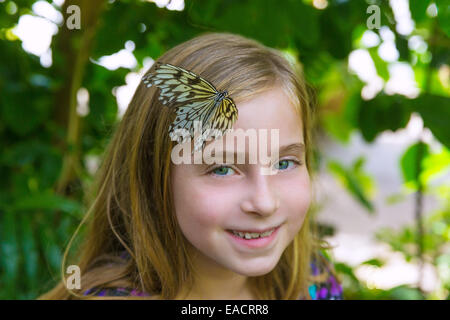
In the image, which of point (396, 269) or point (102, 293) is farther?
point (396, 269)

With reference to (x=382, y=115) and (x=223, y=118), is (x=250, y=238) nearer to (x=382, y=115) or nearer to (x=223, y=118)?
(x=223, y=118)

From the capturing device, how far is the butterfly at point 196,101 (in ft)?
2.09

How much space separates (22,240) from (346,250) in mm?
1868

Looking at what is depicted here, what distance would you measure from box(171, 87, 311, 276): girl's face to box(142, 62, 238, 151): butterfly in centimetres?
2

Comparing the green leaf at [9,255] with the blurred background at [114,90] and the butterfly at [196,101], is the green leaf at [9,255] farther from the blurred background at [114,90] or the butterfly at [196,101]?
the butterfly at [196,101]

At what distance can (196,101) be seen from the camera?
647 mm

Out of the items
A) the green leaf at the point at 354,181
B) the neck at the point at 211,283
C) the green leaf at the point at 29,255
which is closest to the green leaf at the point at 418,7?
the neck at the point at 211,283

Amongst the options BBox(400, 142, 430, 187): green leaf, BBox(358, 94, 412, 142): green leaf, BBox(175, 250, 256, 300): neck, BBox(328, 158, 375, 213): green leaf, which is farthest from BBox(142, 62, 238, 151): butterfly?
BBox(328, 158, 375, 213): green leaf

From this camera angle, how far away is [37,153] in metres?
1.19

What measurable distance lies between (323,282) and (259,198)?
413 mm

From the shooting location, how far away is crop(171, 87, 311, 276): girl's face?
668 mm

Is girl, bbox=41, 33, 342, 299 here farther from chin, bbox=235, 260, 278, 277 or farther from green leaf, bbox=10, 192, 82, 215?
green leaf, bbox=10, 192, 82, 215
